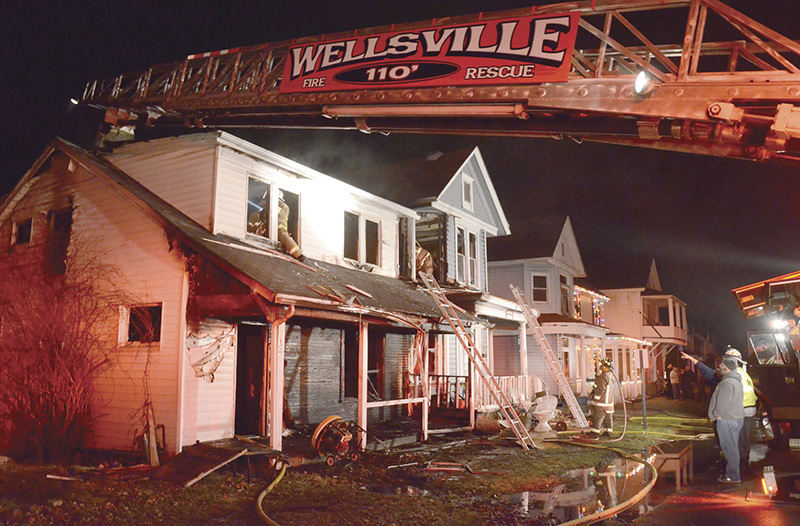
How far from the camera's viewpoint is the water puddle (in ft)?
25.3

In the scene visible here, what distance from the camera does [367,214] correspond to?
1652 centimetres

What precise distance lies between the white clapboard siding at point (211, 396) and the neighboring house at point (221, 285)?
0.07ft

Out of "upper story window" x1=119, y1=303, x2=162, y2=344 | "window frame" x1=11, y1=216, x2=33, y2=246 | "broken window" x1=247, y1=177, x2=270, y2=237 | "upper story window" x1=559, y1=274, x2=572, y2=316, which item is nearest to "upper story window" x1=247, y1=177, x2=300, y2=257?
"broken window" x1=247, y1=177, x2=270, y2=237

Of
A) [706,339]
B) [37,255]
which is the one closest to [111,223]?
[37,255]

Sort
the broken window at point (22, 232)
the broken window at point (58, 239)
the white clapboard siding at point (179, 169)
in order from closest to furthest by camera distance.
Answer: the white clapboard siding at point (179, 169) < the broken window at point (58, 239) < the broken window at point (22, 232)

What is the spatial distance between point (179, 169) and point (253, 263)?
3274 mm

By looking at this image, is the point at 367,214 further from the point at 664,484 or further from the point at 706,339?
→ the point at 706,339

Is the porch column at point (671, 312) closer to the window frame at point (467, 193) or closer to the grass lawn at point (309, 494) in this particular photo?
the window frame at point (467, 193)

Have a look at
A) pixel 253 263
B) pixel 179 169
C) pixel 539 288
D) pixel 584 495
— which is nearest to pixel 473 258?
pixel 539 288

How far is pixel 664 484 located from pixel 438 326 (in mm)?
5787

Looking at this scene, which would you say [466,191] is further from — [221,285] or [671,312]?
[671,312]

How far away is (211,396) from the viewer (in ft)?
36.4

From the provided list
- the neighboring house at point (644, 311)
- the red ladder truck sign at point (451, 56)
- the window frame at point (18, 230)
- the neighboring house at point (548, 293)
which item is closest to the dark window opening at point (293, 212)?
the window frame at point (18, 230)

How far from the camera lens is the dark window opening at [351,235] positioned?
16.1 m
